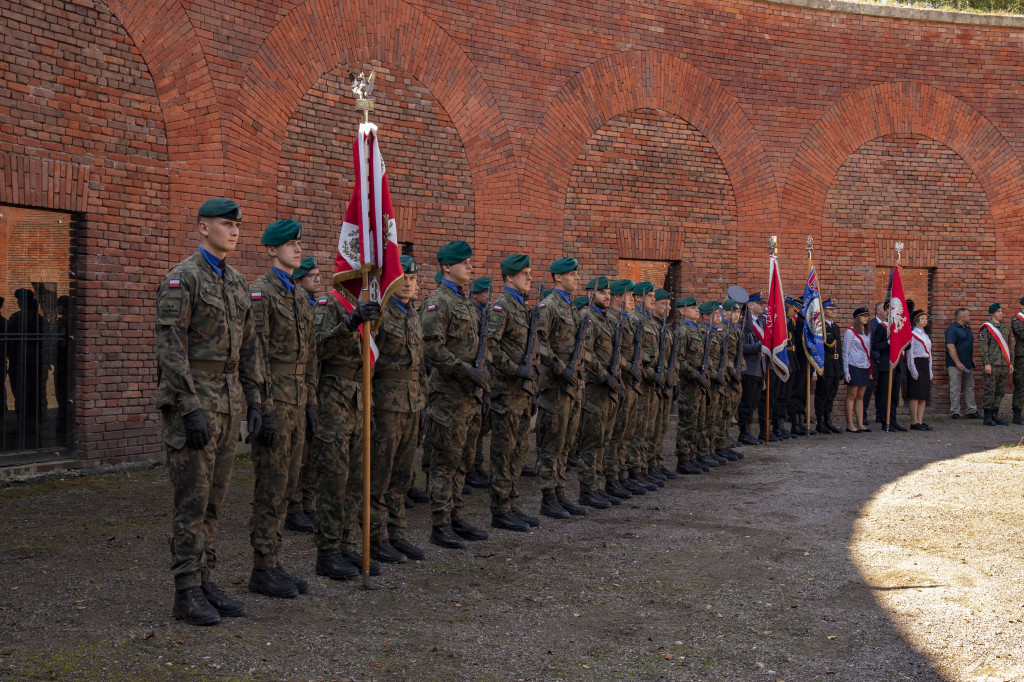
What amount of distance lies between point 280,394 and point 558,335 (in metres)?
3.09

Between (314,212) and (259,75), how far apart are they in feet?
5.63

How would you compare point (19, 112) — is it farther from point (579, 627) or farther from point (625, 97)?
point (625, 97)

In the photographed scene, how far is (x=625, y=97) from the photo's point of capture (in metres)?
14.4

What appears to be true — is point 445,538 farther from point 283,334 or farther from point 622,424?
point 622,424

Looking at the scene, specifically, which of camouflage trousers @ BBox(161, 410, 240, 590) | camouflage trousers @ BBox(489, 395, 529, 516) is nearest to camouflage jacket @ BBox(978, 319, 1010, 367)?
camouflage trousers @ BBox(489, 395, 529, 516)

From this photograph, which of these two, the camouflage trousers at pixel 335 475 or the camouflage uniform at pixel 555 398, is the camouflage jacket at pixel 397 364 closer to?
the camouflage trousers at pixel 335 475

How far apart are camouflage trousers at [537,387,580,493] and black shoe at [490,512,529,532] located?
0.62 meters

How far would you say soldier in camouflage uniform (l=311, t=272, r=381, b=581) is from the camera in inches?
218

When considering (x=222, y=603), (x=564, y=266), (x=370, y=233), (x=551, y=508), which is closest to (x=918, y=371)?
(x=564, y=266)

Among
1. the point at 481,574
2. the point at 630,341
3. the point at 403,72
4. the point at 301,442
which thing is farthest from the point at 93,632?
the point at 403,72

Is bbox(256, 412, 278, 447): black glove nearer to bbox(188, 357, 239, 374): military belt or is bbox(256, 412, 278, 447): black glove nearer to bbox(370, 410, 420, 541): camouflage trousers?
bbox(188, 357, 239, 374): military belt

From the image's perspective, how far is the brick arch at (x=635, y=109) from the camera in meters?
13.7

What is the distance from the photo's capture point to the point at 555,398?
7.64 meters

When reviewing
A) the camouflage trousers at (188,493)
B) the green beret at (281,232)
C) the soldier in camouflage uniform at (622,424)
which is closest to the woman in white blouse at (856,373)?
the soldier in camouflage uniform at (622,424)
